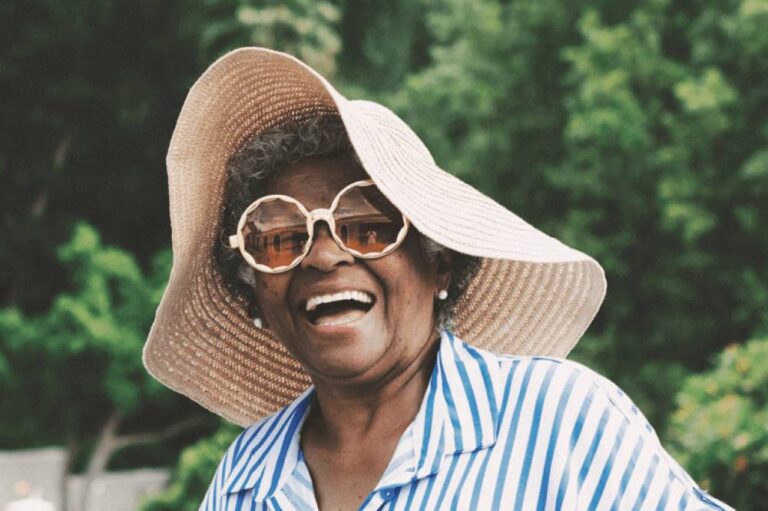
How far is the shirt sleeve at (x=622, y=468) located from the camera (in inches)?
64.4

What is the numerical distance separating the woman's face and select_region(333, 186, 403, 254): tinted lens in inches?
0.8

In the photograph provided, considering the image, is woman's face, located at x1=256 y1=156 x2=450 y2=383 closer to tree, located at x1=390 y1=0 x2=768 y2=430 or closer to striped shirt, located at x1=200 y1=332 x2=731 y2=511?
striped shirt, located at x1=200 y1=332 x2=731 y2=511

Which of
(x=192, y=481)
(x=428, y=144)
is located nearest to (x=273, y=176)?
(x=192, y=481)

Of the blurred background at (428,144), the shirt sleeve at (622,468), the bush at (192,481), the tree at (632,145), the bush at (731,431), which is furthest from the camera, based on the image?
the blurred background at (428,144)

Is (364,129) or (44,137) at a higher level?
(44,137)

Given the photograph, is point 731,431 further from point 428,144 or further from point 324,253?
point 428,144

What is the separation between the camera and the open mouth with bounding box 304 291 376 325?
1879 millimetres

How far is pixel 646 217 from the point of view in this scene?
13578mm

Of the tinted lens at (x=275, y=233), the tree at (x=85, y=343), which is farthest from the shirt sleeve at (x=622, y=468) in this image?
the tree at (x=85, y=343)

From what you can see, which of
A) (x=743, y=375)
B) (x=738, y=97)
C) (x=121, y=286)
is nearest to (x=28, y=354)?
(x=121, y=286)

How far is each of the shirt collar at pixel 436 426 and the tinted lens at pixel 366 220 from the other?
7.9 inches

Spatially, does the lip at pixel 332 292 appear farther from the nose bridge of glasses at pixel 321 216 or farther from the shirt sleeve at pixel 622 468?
the shirt sleeve at pixel 622 468

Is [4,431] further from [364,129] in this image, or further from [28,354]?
[364,129]

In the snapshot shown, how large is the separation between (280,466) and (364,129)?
0.56 metres
